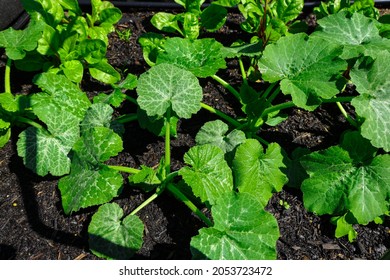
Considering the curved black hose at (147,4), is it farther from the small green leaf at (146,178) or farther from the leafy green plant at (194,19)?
the small green leaf at (146,178)

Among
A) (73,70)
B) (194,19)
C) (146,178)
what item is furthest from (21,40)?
(146,178)

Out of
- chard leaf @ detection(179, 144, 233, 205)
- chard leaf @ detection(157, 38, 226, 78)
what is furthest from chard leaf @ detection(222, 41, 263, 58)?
chard leaf @ detection(179, 144, 233, 205)

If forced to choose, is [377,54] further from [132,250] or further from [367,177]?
[132,250]

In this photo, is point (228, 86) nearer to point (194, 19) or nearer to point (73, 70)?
point (194, 19)

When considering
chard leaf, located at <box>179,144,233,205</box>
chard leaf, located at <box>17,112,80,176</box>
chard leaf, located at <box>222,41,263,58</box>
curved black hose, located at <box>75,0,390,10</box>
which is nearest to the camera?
chard leaf, located at <box>179,144,233,205</box>

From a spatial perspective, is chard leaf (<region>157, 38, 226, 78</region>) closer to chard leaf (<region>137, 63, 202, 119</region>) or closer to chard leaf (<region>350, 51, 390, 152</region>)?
chard leaf (<region>137, 63, 202, 119</region>)

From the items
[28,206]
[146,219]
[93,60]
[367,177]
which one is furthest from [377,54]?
[28,206]
